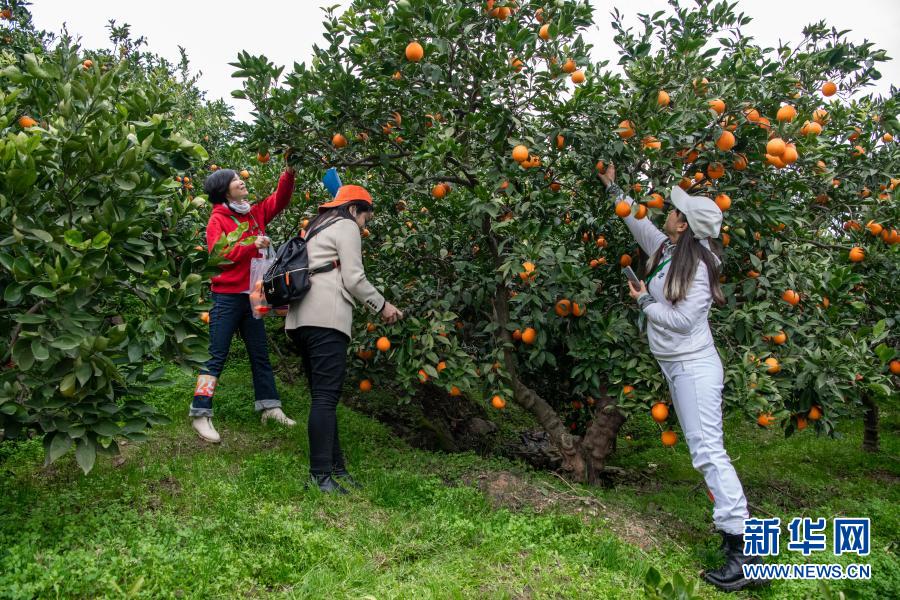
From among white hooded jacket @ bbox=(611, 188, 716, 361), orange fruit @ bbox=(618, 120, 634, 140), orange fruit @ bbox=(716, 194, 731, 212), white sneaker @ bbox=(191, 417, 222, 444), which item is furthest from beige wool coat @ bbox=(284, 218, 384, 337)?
orange fruit @ bbox=(716, 194, 731, 212)

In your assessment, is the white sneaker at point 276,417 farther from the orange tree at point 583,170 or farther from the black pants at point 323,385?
the black pants at point 323,385

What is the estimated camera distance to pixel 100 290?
102 inches

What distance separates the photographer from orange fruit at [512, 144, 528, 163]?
11.4 ft

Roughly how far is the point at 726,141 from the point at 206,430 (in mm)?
3695

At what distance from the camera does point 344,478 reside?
3.74m

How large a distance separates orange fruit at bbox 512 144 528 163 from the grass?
78.6 inches

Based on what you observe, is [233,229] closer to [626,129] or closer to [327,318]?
[327,318]

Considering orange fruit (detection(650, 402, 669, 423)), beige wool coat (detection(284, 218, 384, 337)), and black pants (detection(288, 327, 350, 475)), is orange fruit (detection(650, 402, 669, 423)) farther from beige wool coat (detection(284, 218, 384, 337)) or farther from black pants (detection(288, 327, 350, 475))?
black pants (detection(288, 327, 350, 475))

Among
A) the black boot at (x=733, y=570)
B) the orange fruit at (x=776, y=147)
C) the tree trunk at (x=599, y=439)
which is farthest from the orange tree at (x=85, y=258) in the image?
the tree trunk at (x=599, y=439)

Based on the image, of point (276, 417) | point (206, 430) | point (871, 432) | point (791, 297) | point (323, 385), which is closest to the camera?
point (323, 385)

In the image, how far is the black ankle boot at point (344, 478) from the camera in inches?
146

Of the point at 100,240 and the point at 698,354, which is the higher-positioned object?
the point at 100,240

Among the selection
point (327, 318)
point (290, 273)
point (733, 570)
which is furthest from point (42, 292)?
point (733, 570)

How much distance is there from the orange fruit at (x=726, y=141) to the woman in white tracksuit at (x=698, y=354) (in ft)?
1.35
